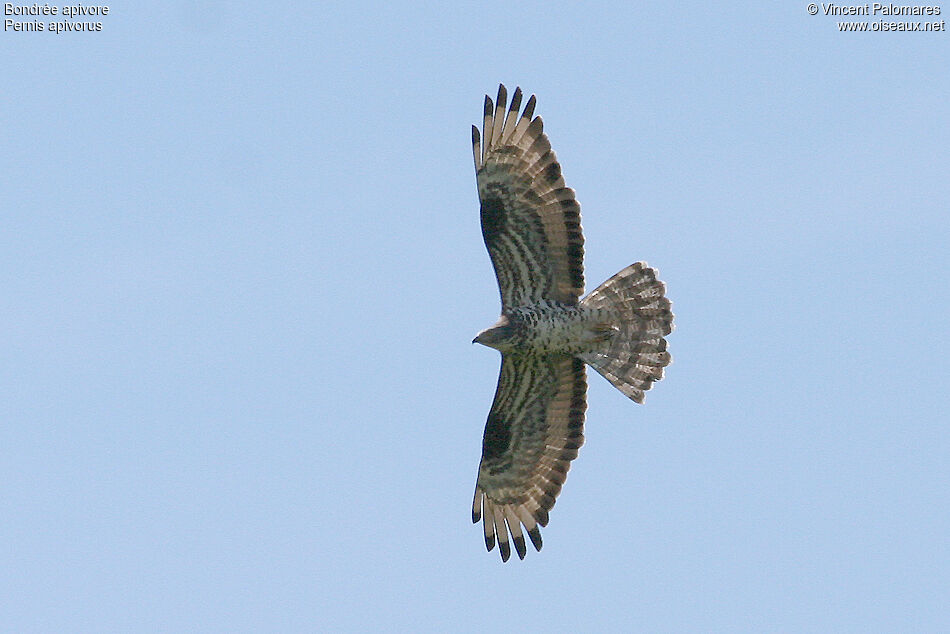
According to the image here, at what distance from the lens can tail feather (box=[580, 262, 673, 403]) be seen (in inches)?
807

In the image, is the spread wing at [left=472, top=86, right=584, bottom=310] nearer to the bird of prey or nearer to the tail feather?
the bird of prey

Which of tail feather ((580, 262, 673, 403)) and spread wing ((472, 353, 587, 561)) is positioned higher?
tail feather ((580, 262, 673, 403))

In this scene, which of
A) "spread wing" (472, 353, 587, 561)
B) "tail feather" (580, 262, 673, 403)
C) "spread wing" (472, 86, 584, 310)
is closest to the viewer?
"spread wing" (472, 86, 584, 310)

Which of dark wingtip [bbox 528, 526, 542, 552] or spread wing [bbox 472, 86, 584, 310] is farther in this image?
dark wingtip [bbox 528, 526, 542, 552]

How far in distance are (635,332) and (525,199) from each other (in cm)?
171

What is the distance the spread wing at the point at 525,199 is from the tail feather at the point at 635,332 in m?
0.65

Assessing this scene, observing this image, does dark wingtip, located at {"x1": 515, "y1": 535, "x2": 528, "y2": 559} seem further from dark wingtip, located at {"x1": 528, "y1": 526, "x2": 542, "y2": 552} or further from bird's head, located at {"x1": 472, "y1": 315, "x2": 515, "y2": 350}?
bird's head, located at {"x1": 472, "y1": 315, "x2": 515, "y2": 350}

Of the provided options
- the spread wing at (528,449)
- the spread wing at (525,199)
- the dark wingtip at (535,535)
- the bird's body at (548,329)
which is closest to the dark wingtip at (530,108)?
the spread wing at (525,199)

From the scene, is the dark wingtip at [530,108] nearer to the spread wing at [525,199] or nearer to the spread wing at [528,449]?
the spread wing at [525,199]

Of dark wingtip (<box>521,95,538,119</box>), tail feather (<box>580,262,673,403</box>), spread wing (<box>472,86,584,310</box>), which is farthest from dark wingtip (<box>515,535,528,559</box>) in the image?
dark wingtip (<box>521,95,538,119</box>)

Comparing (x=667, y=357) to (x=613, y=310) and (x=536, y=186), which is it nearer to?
(x=613, y=310)

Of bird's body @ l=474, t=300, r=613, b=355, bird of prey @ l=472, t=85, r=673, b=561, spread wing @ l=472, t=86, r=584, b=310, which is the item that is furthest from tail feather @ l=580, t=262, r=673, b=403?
spread wing @ l=472, t=86, r=584, b=310

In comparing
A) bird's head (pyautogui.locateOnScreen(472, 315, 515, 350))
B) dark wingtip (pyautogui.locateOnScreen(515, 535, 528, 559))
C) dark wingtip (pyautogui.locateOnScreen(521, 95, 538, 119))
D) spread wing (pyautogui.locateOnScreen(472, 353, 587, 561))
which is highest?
dark wingtip (pyautogui.locateOnScreen(521, 95, 538, 119))

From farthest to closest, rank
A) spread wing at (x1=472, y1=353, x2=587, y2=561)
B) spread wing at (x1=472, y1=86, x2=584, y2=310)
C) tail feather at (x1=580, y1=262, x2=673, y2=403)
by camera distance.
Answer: spread wing at (x1=472, y1=353, x2=587, y2=561) < tail feather at (x1=580, y1=262, x2=673, y2=403) < spread wing at (x1=472, y1=86, x2=584, y2=310)
